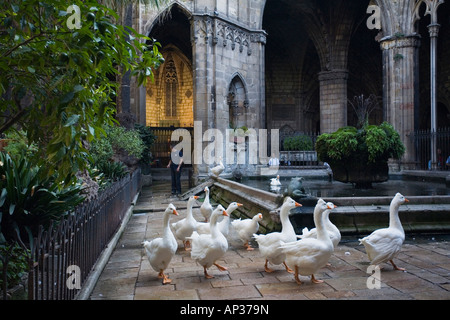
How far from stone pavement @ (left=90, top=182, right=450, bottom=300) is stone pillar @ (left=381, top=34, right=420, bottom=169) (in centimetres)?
1239

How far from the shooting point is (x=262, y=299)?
10.8ft

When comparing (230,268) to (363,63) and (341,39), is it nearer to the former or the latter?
(341,39)

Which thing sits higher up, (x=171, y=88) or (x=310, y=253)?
(x=171, y=88)

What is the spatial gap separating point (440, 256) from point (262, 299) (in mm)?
2575

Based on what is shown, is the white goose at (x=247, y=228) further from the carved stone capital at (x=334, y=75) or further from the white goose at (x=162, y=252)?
the carved stone capital at (x=334, y=75)

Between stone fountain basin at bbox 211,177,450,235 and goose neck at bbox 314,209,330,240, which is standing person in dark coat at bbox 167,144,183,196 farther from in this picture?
goose neck at bbox 314,209,330,240

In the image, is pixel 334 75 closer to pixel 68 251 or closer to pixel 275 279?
pixel 275 279

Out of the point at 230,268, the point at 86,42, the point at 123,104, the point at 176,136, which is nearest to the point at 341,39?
the point at 176,136

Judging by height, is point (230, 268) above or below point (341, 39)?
below

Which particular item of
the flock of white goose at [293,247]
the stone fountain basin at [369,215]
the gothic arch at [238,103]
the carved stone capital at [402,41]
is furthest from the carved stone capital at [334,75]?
the flock of white goose at [293,247]

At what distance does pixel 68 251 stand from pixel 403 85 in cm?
1676

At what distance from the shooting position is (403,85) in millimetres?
16656

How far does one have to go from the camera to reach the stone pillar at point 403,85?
649 inches

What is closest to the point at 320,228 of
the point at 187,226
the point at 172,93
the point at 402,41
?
the point at 187,226
